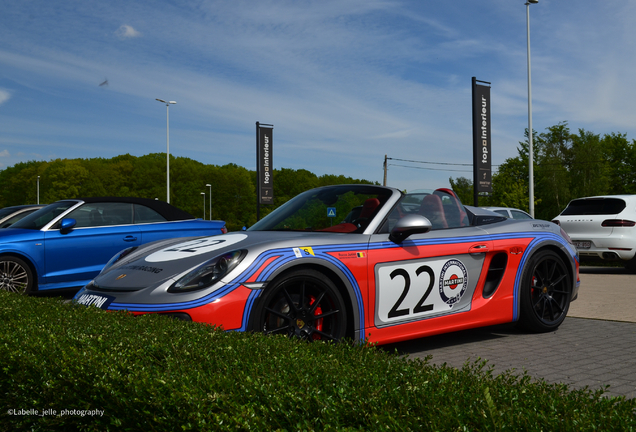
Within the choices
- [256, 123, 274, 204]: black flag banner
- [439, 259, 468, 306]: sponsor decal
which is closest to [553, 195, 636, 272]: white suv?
[439, 259, 468, 306]: sponsor decal

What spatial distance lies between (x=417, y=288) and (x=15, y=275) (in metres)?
6.26

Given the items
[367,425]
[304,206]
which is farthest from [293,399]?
[304,206]

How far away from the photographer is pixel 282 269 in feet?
13.1

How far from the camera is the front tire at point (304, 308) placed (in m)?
3.94

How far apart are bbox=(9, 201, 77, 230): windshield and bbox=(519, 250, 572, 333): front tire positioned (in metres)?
6.92

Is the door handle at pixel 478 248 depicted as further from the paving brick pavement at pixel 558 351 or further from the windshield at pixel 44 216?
the windshield at pixel 44 216

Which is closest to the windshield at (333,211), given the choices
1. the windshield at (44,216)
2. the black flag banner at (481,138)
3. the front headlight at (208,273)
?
the front headlight at (208,273)

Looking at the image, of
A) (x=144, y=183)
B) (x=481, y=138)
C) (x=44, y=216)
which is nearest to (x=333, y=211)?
(x=44, y=216)

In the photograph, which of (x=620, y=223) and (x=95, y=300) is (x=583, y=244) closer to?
(x=620, y=223)

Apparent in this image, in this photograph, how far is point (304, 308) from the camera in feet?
13.4

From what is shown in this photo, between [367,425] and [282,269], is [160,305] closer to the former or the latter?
[282,269]

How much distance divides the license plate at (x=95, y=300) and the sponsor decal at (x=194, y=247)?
46cm

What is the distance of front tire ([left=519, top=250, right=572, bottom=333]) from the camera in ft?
18.3

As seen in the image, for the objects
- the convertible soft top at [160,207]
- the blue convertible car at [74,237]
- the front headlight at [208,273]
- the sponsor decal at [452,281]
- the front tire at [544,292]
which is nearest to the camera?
the front headlight at [208,273]
